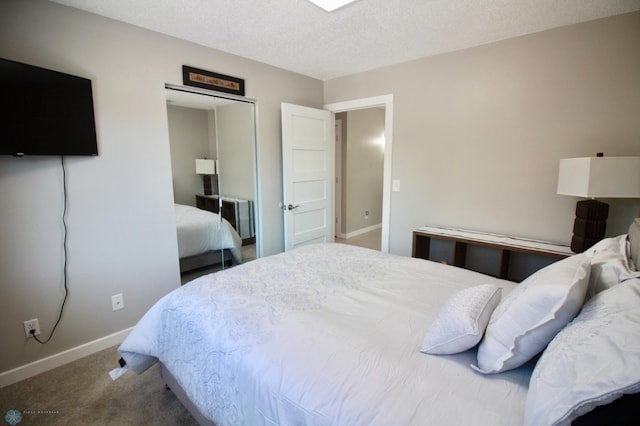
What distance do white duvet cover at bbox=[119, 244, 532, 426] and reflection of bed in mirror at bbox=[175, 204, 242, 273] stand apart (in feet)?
3.67

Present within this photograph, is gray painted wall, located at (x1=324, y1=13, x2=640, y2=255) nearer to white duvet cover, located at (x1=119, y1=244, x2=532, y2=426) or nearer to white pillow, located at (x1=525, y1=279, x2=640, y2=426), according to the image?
white duvet cover, located at (x1=119, y1=244, x2=532, y2=426)

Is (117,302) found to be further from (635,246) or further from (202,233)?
(635,246)

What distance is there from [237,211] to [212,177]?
1.51 feet

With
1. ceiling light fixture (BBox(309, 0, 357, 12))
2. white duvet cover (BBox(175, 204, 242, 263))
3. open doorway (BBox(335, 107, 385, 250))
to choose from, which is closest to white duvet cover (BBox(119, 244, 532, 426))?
white duvet cover (BBox(175, 204, 242, 263))

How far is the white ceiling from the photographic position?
196cm

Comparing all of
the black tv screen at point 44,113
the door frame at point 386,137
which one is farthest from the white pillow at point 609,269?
the black tv screen at point 44,113

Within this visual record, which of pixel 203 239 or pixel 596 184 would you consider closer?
pixel 596 184

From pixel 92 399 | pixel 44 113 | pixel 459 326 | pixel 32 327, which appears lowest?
pixel 92 399

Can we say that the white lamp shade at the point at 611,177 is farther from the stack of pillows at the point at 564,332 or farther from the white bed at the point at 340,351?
the white bed at the point at 340,351

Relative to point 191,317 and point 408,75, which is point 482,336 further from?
point 408,75

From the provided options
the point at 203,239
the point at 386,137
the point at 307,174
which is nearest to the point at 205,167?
the point at 203,239

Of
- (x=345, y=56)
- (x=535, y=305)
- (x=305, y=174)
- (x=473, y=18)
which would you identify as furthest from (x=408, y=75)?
(x=535, y=305)

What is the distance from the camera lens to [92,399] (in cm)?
180

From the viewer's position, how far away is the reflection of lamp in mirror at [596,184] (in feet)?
5.97
